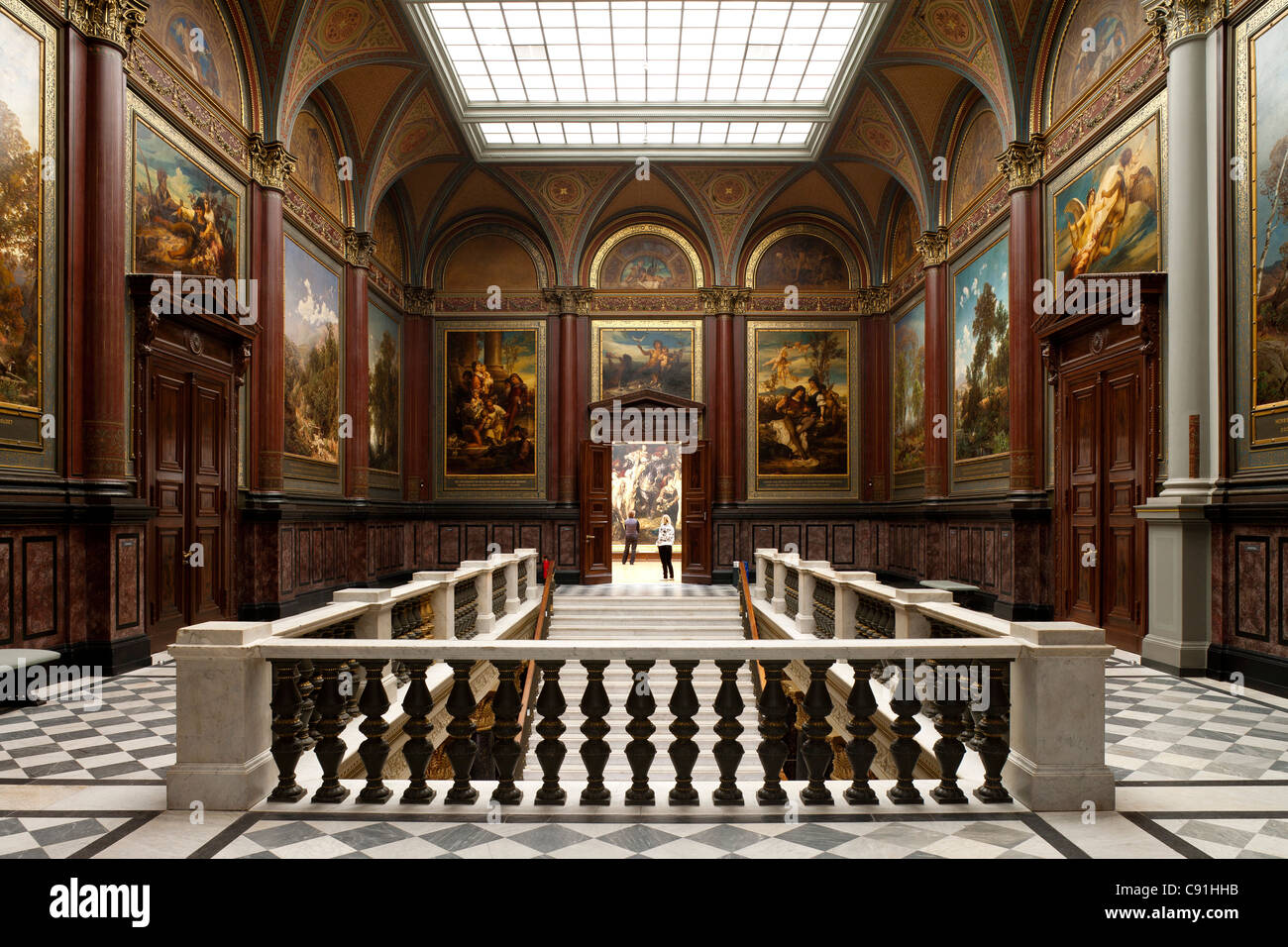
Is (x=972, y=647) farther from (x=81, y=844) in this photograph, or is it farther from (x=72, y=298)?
(x=72, y=298)

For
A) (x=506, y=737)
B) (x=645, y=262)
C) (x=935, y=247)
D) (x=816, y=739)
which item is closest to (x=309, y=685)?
(x=506, y=737)

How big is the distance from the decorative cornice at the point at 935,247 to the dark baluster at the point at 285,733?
44.6 feet

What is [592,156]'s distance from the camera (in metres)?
16.5

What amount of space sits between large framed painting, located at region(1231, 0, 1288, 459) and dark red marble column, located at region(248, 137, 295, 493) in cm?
1118

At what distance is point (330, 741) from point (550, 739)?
1030 mm

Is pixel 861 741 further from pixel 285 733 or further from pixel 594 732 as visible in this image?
pixel 285 733

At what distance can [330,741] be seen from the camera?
3.72 metres

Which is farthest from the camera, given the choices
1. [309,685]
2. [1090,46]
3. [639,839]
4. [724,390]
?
[724,390]

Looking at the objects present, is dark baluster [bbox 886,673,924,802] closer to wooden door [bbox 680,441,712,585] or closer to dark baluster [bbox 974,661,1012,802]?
dark baluster [bbox 974,661,1012,802]

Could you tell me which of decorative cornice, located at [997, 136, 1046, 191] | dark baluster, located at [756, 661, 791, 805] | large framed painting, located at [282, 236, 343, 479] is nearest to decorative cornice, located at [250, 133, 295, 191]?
large framed painting, located at [282, 236, 343, 479]

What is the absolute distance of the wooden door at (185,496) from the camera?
347 inches

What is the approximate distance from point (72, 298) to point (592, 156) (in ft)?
36.8

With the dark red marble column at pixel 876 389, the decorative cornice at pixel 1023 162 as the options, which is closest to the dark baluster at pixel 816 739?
the decorative cornice at pixel 1023 162

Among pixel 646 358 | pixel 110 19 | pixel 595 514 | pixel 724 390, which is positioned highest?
pixel 110 19
